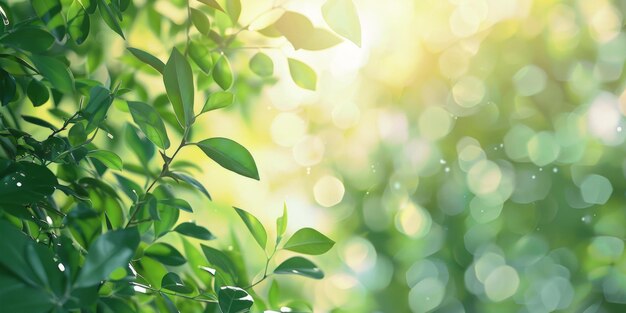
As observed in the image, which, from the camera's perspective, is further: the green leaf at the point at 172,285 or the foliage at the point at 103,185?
the green leaf at the point at 172,285

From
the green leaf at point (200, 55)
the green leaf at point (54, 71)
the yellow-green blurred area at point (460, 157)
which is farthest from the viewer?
the yellow-green blurred area at point (460, 157)

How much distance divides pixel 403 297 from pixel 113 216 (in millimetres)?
836

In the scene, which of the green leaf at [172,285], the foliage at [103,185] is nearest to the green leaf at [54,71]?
the foliage at [103,185]

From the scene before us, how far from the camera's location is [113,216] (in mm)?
380

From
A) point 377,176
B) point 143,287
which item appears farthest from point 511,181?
point 143,287

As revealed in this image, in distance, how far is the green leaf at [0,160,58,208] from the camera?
0.30 metres

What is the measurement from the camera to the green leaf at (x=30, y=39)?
0.32 m

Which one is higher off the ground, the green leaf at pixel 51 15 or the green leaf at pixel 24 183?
the green leaf at pixel 51 15

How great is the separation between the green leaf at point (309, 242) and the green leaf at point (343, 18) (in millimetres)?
106

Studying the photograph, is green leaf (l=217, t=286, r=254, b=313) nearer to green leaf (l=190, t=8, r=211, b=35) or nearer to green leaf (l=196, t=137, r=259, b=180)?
green leaf (l=196, t=137, r=259, b=180)

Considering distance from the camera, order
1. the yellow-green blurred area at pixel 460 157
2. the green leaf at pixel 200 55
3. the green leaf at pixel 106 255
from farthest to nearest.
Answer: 1. the yellow-green blurred area at pixel 460 157
2. the green leaf at pixel 200 55
3. the green leaf at pixel 106 255

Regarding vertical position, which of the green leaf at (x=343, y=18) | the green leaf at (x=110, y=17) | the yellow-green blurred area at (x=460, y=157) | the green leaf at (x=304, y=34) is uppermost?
the green leaf at (x=343, y=18)

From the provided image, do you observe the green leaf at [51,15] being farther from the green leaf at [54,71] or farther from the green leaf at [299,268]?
the green leaf at [299,268]

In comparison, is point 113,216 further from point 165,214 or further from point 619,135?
point 619,135
